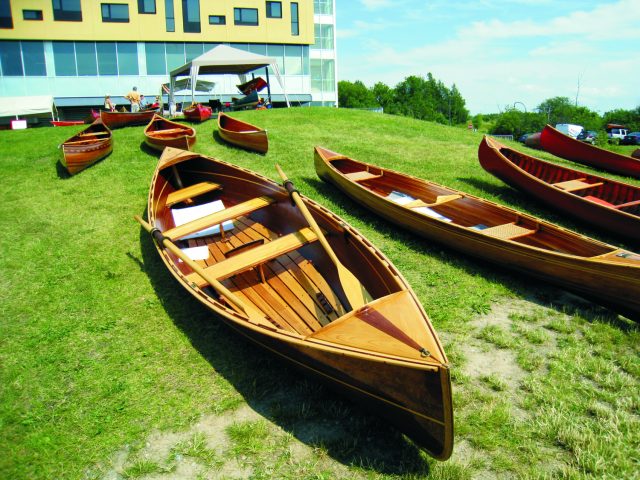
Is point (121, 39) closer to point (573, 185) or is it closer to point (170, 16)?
point (170, 16)

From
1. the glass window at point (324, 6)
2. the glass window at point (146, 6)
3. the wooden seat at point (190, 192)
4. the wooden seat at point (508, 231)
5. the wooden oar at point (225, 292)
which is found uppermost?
the glass window at point (324, 6)

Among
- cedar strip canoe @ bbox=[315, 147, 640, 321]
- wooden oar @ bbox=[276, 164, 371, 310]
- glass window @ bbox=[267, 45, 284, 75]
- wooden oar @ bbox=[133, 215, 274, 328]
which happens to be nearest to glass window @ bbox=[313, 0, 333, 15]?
glass window @ bbox=[267, 45, 284, 75]

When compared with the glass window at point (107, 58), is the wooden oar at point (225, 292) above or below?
below

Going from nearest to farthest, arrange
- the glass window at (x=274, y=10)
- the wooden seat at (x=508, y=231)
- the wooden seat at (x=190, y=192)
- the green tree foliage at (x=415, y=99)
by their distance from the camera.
Result: the wooden seat at (x=508, y=231) → the wooden seat at (x=190, y=192) → the glass window at (x=274, y=10) → the green tree foliage at (x=415, y=99)

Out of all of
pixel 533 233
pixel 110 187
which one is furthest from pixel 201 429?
pixel 110 187

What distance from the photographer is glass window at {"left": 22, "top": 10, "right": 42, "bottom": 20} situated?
1195 inches

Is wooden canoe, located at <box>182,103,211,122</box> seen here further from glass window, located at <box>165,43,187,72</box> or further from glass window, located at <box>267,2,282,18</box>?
glass window, located at <box>267,2,282,18</box>

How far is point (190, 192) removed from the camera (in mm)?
8094

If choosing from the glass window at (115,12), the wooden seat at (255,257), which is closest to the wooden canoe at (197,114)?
the wooden seat at (255,257)

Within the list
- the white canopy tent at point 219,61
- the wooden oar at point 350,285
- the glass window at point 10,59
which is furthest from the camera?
the glass window at point 10,59

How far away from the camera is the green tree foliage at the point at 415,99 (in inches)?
3120

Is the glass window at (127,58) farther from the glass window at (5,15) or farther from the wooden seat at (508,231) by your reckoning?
the wooden seat at (508,231)

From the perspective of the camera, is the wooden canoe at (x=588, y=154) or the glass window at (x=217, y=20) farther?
the glass window at (x=217, y=20)

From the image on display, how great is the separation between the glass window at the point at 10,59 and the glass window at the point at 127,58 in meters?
6.65
